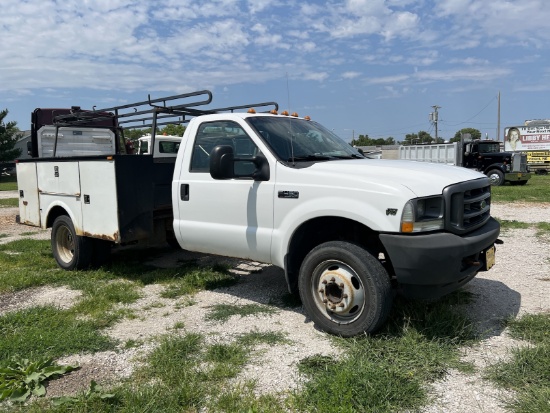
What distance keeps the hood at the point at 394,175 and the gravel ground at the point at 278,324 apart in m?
1.37

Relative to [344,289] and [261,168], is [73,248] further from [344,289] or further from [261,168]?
[344,289]

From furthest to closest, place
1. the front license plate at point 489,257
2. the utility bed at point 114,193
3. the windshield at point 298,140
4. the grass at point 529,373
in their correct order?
the utility bed at point 114,193, the windshield at point 298,140, the front license plate at point 489,257, the grass at point 529,373

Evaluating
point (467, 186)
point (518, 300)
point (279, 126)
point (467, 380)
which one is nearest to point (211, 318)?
point (279, 126)

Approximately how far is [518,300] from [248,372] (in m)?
3.18

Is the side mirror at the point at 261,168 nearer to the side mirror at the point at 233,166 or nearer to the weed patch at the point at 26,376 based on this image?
the side mirror at the point at 233,166

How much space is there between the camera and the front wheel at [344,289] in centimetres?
380

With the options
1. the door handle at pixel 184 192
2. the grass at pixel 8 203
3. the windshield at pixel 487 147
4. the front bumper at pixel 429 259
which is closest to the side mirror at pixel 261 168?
the door handle at pixel 184 192

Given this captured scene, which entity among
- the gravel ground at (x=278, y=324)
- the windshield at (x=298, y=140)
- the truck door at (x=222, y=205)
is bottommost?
the gravel ground at (x=278, y=324)

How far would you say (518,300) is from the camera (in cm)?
499

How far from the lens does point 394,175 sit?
3.91 metres

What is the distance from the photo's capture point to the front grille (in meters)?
3.71

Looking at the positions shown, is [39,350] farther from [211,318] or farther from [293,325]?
[293,325]

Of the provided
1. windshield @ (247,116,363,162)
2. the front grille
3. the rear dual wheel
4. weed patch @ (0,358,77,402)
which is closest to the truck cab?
windshield @ (247,116,363,162)

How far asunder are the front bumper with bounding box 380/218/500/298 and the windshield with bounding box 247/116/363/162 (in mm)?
1343
